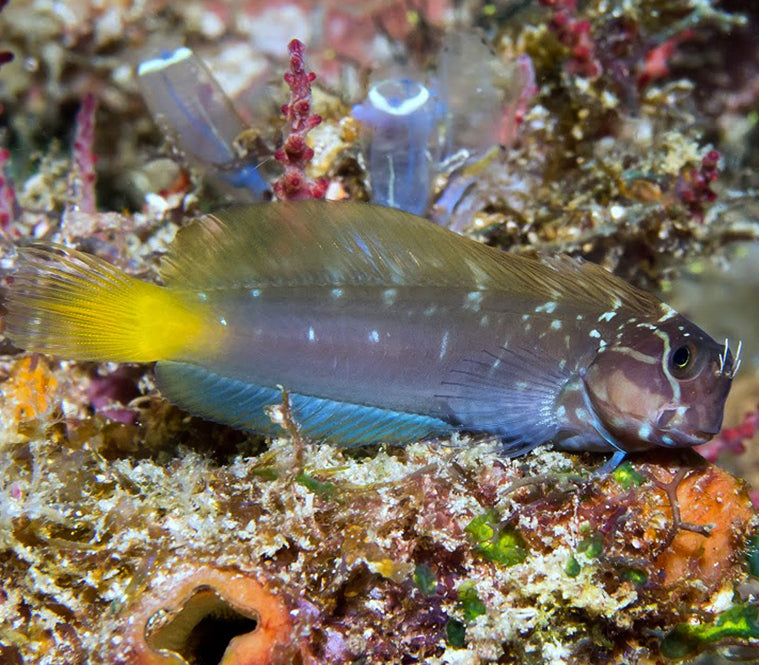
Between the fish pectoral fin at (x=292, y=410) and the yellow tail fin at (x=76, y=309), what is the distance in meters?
0.23

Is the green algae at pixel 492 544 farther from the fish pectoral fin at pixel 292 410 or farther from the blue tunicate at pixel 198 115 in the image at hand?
the blue tunicate at pixel 198 115

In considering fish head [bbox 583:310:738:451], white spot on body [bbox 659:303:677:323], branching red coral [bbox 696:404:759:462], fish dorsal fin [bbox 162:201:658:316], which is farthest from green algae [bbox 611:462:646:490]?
branching red coral [bbox 696:404:759:462]

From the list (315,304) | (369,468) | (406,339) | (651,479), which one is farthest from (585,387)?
(315,304)

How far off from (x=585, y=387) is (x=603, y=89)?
8.54 ft

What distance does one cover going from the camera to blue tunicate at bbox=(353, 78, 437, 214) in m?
3.35

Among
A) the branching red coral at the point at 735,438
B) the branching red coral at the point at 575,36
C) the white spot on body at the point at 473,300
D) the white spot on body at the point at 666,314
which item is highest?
the branching red coral at the point at 575,36

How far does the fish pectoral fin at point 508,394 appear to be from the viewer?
262cm

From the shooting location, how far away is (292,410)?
2793mm

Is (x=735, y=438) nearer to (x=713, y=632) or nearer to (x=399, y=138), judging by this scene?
(x=713, y=632)

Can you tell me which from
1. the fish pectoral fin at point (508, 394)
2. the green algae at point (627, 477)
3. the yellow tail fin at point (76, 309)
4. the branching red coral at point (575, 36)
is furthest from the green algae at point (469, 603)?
the branching red coral at point (575, 36)

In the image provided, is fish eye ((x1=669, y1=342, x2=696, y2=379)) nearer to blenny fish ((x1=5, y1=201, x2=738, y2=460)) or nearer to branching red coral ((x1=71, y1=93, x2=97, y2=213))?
blenny fish ((x1=5, y1=201, x2=738, y2=460))

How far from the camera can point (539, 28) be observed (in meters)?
4.40

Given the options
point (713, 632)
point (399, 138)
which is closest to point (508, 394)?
point (713, 632)

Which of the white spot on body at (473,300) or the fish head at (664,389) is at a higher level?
the white spot on body at (473,300)
